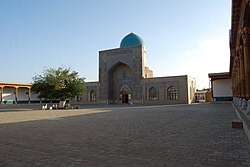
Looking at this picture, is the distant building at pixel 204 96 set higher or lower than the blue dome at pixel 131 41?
lower

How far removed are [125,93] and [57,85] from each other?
18.4 meters

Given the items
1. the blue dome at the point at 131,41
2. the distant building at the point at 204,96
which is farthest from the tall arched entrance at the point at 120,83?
the distant building at the point at 204,96

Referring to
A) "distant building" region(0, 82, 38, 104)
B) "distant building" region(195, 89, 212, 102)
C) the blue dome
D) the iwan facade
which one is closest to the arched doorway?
the iwan facade

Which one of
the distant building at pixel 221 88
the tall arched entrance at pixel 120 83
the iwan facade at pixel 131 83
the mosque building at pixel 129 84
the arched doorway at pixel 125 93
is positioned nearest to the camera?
the distant building at pixel 221 88

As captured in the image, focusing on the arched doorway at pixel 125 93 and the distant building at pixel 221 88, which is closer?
the distant building at pixel 221 88

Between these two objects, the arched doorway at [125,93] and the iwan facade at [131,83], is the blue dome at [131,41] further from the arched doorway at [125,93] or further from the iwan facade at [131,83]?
the arched doorway at [125,93]

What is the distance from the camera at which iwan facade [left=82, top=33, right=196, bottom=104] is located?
120ft

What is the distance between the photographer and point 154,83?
3816 centimetres

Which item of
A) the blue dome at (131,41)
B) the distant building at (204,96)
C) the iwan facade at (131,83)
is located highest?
the blue dome at (131,41)

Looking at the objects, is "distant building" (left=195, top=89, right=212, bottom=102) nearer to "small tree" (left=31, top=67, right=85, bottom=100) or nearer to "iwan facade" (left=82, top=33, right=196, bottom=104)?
"iwan facade" (left=82, top=33, right=196, bottom=104)

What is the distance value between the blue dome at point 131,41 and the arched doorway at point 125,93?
25.3 feet

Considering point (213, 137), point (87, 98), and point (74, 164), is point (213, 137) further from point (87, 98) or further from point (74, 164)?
point (87, 98)

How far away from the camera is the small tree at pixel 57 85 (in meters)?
26.1

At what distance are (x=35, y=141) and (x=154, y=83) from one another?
108 feet
